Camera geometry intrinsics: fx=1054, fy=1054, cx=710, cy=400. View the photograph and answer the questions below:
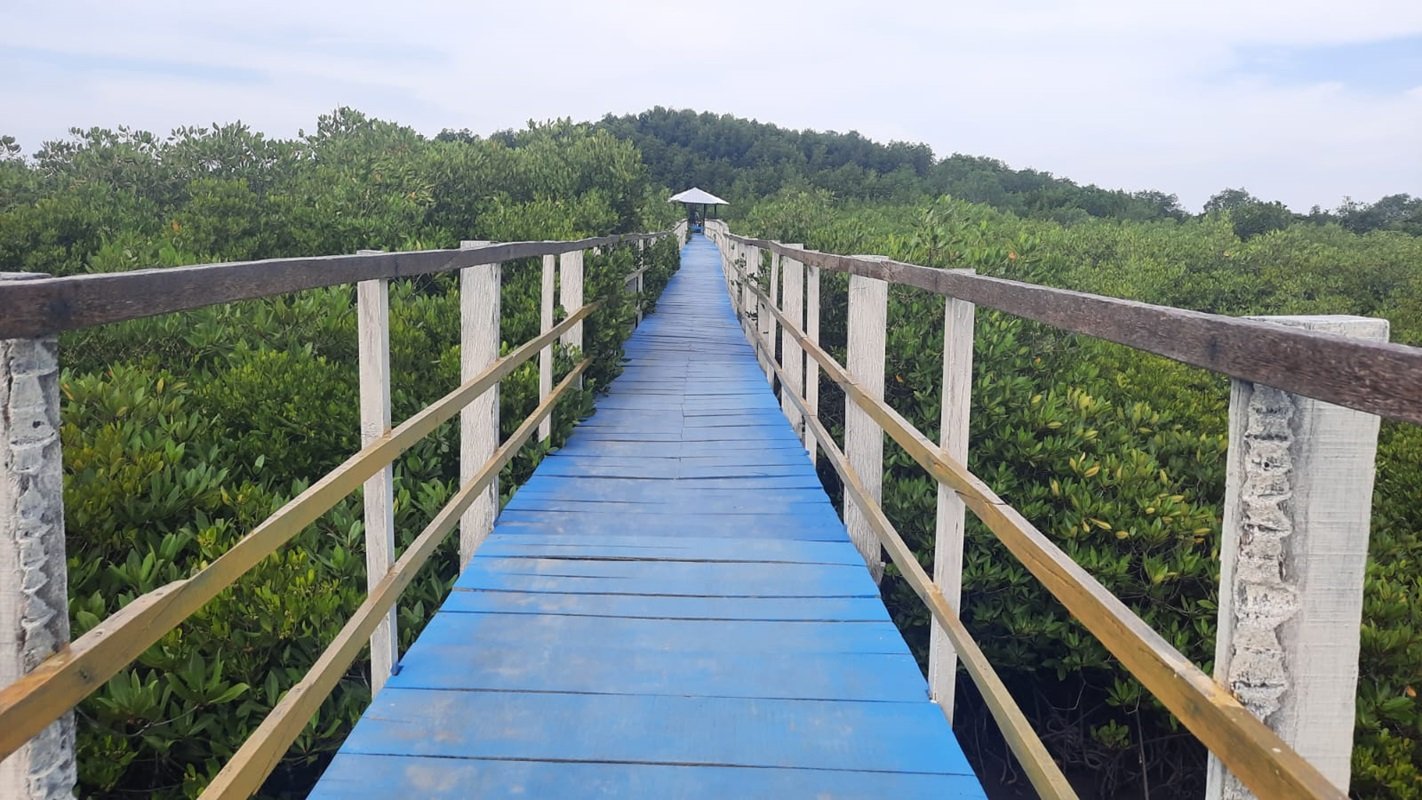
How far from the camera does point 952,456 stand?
2797 mm

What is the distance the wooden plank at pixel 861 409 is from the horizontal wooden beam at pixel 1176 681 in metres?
1.66

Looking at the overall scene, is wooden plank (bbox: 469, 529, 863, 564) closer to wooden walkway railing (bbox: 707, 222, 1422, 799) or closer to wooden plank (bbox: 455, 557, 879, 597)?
wooden plank (bbox: 455, 557, 879, 597)

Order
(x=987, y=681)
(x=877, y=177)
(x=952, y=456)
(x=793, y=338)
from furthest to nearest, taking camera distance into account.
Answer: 1. (x=877, y=177)
2. (x=793, y=338)
3. (x=952, y=456)
4. (x=987, y=681)

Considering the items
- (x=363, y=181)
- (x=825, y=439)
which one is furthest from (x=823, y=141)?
(x=825, y=439)

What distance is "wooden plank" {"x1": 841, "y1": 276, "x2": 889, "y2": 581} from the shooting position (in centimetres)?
403

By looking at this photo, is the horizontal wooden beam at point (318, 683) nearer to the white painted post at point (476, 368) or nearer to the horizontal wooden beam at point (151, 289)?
the white painted post at point (476, 368)

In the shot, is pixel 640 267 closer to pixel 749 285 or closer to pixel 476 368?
pixel 749 285

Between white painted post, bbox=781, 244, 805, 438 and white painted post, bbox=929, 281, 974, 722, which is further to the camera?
white painted post, bbox=781, 244, 805, 438

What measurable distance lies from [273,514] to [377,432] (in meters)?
0.49

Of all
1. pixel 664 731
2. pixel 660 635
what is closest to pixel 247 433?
pixel 660 635

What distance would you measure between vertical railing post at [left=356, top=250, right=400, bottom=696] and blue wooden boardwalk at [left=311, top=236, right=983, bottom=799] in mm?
122

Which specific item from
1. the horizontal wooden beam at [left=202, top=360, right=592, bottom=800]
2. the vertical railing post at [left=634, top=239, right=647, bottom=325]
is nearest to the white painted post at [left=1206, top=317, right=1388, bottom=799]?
the horizontal wooden beam at [left=202, top=360, right=592, bottom=800]

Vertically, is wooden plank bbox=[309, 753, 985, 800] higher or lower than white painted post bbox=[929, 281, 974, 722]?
lower

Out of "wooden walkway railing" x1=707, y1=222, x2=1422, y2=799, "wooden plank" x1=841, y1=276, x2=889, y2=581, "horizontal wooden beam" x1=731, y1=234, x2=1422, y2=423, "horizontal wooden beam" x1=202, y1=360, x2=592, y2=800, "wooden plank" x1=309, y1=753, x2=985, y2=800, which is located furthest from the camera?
"wooden plank" x1=841, y1=276, x2=889, y2=581
